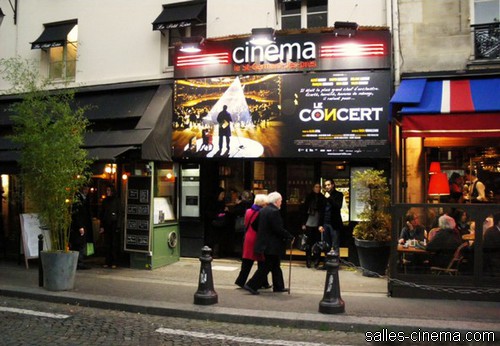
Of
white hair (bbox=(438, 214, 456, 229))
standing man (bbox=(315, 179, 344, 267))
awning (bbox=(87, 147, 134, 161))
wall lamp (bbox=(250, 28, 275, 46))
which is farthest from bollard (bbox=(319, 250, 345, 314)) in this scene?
wall lamp (bbox=(250, 28, 275, 46))

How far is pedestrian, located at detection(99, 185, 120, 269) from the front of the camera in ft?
37.9

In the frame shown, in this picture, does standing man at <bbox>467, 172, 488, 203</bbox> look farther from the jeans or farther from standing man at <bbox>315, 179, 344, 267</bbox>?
the jeans

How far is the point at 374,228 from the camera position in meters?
10.1

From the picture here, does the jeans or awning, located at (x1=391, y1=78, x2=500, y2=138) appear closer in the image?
awning, located at (x1=391, y1=78, x2=500, y2=138)

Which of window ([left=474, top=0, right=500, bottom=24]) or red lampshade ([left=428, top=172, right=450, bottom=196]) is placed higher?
window ([left=474, top=0, right=500, bottom=24])

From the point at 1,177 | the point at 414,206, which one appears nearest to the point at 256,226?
the point at 414,206

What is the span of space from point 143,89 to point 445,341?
925 cm

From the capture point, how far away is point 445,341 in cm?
639

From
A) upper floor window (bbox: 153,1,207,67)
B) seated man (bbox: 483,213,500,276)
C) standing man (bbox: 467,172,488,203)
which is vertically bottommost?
seated man (bbox: 483,213,500,276)

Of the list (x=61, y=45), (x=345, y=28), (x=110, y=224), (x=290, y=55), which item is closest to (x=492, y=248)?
(x=345, y=28)

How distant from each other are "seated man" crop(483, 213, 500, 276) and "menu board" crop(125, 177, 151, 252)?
6.94m

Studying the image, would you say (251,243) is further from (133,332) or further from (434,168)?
(434,168)

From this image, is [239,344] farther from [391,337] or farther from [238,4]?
[238,4]

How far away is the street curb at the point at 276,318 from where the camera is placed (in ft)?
21.9
